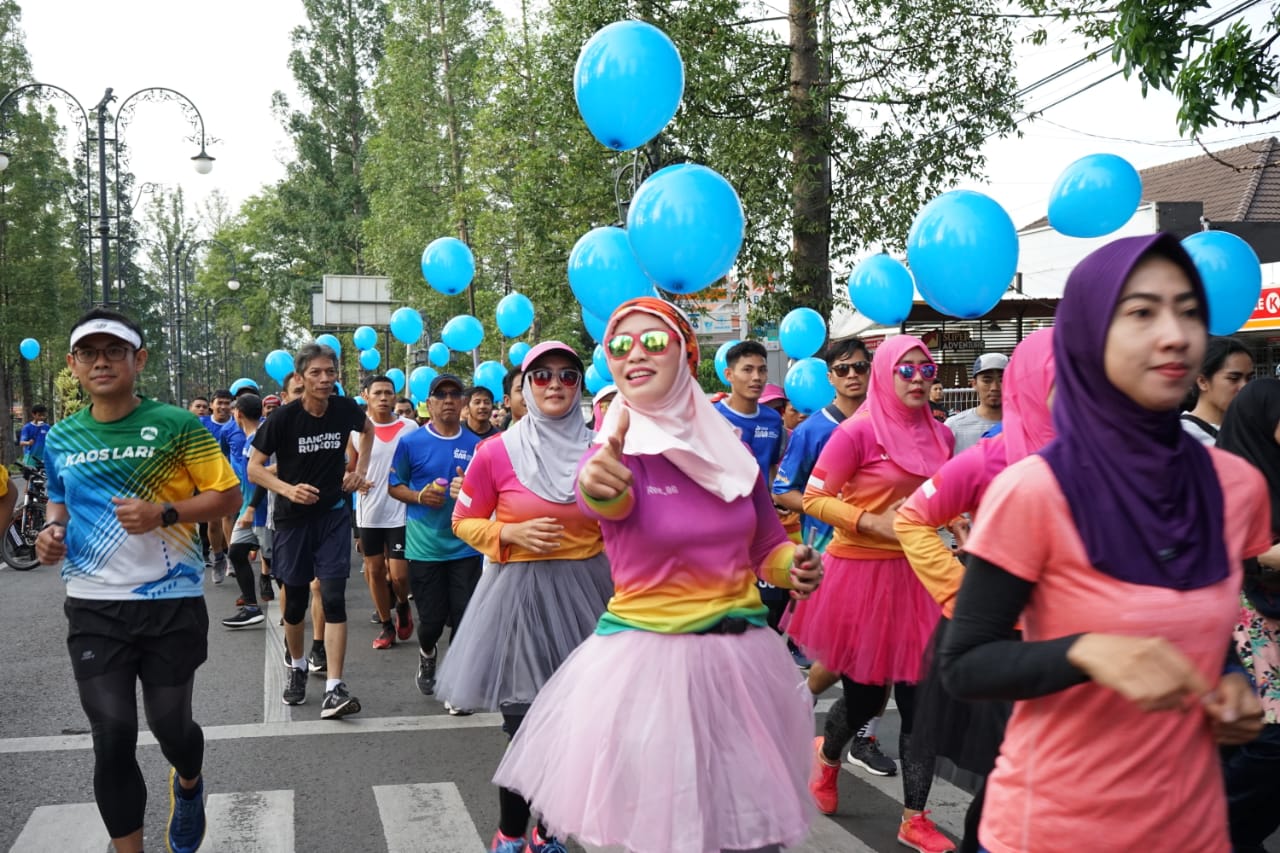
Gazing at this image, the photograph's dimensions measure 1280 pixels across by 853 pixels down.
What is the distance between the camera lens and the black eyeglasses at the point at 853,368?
22.5 ft

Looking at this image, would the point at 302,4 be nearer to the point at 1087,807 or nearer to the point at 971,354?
the point at 971,354

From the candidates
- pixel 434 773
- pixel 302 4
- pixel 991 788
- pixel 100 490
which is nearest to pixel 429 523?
pixel 434 773

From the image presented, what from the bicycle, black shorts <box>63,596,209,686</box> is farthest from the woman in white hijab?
the bicycle

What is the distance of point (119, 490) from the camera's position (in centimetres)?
450

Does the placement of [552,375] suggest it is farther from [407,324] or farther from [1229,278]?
[407,324]

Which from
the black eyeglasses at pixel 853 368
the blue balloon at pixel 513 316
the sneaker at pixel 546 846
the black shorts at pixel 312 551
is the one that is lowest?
the sneaker at pixel 546 846

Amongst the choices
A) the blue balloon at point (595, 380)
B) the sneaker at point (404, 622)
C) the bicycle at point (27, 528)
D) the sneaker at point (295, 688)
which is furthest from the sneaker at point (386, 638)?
the bicycle at point (27, 528)

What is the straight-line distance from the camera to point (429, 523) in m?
7.82

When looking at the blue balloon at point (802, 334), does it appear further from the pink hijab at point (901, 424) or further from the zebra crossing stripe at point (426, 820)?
the zebra crossing stripe at point (426, 820)

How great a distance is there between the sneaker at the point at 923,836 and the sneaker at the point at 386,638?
561 cm

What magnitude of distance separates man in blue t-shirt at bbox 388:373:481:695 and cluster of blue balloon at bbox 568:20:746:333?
159 cm

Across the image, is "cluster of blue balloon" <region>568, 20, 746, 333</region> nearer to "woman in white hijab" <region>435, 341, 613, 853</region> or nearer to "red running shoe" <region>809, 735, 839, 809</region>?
"woman in white hijab" <region>435, 341, 613, 853</region>

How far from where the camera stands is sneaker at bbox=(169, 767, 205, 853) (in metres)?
4.69

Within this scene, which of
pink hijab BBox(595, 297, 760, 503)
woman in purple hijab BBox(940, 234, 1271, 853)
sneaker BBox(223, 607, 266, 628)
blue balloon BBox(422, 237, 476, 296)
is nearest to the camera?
woman in purple hijab BBox(940, 234, 1271, 853)
